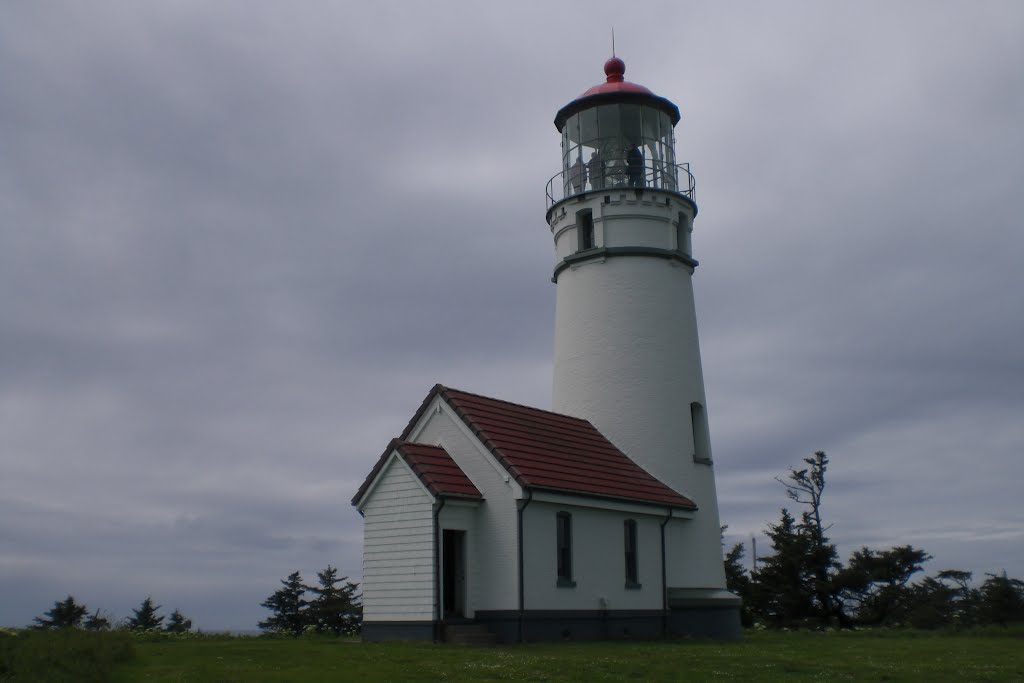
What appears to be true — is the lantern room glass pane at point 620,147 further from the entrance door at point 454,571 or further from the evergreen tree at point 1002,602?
the evergreen tree at point 1002,602

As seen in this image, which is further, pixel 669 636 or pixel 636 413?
pixel 636 413

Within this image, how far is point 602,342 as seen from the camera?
26750 millimetres

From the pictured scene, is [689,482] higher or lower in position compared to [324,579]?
higher

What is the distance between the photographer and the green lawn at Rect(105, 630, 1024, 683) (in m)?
13.5

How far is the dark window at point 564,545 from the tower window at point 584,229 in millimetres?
8622

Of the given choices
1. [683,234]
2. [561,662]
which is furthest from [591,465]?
[561,662]

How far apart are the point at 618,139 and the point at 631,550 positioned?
11701 mm

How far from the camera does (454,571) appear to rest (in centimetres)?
2158

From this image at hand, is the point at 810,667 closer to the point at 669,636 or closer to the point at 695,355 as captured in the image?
the point at 669,636

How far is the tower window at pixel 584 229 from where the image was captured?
91.0ft

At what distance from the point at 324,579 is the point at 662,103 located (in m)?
17.5

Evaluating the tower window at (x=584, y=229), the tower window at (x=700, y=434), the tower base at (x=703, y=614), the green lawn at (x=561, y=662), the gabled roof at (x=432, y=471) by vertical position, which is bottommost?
the green lawn at (x=561, y=662)

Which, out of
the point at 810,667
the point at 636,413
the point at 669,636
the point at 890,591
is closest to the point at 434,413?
the point at 636,413

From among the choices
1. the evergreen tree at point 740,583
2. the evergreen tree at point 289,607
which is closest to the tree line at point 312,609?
the evergreen tree at point 289,607
